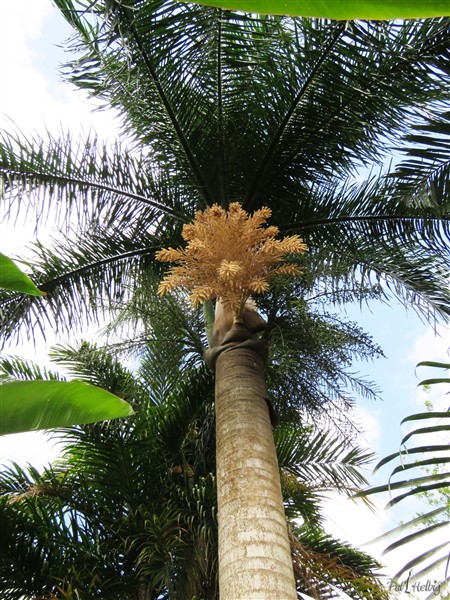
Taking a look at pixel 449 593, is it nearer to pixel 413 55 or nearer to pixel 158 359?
pixel 413 55

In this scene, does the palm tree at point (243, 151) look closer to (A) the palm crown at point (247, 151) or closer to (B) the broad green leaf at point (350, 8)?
(A) the palm crown at point (247, 151)

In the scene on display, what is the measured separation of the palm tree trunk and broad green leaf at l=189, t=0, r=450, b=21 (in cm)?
244

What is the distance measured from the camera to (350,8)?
1.01 meters

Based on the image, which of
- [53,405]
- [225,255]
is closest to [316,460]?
[225,255]

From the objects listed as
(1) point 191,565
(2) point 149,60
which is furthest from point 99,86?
(1) point 191,565

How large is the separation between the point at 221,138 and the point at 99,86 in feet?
3.97

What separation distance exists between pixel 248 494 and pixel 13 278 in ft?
6.77

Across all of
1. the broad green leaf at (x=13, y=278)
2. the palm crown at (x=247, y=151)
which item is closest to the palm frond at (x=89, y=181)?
the palm crown at (x=247, y=151)

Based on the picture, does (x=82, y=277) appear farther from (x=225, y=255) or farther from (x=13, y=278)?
(x=13, y=278)

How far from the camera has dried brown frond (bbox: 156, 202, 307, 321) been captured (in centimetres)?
412

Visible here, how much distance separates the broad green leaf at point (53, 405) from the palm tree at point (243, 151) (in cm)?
410

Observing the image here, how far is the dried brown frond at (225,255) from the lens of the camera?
412cm

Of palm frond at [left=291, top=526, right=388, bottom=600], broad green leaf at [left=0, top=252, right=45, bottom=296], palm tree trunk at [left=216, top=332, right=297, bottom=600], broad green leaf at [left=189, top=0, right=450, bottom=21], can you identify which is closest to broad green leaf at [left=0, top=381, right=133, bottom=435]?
broad green leaf at [left=0, top=252, right=45, bottom=296]

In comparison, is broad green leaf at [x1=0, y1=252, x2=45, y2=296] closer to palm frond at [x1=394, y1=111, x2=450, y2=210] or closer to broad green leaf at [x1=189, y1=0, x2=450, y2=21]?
broad green leaf at [x1=189, y1=0, x2=450, y2=21]
